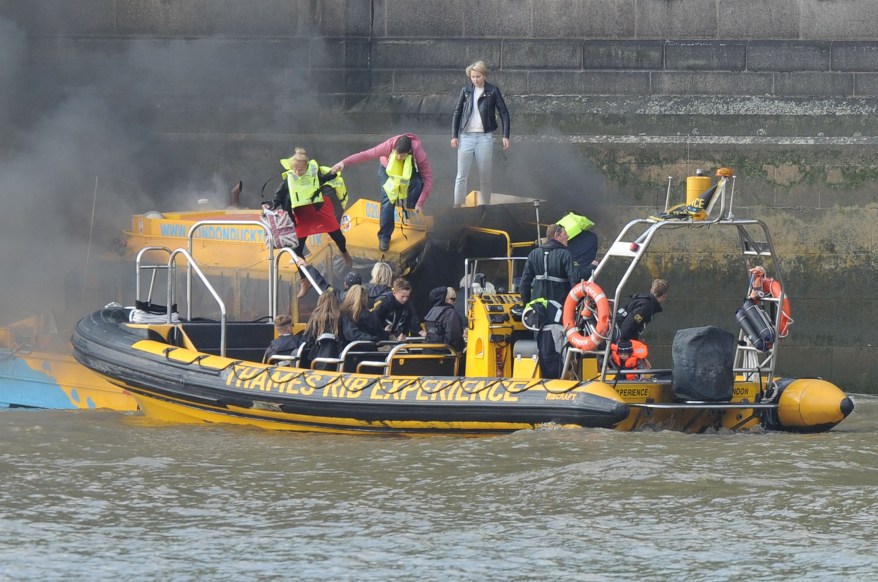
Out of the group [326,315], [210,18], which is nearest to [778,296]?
[326,315]

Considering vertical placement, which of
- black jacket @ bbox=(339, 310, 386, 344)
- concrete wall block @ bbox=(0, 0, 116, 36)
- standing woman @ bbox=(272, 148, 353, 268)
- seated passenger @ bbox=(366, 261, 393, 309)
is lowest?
black jacket @ bbox=(339, 310, 386, 344)

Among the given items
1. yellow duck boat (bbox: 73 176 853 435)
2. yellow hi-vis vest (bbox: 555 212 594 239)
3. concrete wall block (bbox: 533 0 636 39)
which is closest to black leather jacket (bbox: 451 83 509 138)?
concrete wall block (bbox: 533 0 636 39)

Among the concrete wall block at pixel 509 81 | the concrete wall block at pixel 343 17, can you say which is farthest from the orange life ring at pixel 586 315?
the concrete wall block at pixel 343 17

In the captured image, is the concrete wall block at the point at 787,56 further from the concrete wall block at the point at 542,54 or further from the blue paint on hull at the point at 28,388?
the blue paint on hull at the point at 28,388

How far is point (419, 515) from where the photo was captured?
770 centimetres

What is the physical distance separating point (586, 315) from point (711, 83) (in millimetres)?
6053

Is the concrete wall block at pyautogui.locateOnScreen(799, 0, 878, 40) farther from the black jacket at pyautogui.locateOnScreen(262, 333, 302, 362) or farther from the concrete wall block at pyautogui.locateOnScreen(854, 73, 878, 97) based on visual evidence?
the black jacket at pyautogui.locateOnScreen(262, 333, 302, 362)

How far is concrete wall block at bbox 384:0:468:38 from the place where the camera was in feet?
49.7

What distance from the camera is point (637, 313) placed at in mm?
9664

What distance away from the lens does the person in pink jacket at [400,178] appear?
1178 cm

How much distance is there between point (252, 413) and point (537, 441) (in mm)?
2022

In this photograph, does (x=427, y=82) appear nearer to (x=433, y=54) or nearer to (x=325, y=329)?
(x=433, y=54)

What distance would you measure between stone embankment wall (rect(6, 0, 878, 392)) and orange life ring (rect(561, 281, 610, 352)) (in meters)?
4.93

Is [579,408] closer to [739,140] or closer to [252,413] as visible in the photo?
[252,413]
